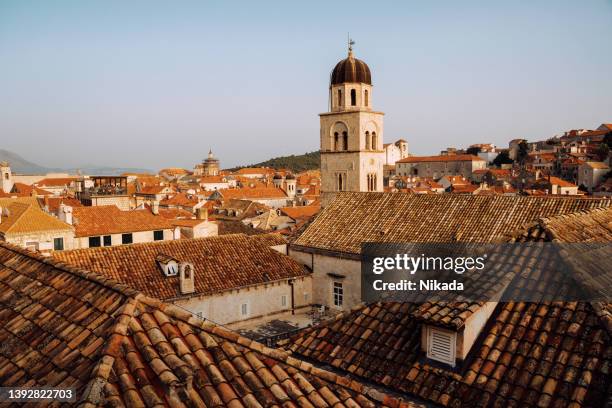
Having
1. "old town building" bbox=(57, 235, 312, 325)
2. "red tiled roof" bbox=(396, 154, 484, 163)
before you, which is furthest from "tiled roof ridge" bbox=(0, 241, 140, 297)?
"red tiled roof" bbox=(396, 154, 484, 163)

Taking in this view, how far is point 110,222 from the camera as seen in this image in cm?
3209

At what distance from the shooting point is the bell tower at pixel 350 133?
32688mm

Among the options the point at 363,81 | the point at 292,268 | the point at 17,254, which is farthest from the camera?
the point at 363,81

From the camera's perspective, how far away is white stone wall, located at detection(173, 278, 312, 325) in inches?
789

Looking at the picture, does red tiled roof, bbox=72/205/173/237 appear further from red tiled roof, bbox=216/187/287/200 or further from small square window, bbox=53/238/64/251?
red tiled roof, bbox=216/187/287/200

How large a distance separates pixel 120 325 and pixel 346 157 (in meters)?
29.3

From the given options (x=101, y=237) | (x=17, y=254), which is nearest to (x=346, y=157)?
(x=101, y=237)

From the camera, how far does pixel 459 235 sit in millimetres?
19469

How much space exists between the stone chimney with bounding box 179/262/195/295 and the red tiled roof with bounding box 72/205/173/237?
45.3 ft

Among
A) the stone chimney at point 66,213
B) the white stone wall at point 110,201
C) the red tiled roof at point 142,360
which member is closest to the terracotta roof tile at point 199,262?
the stone chimney at point 66,213

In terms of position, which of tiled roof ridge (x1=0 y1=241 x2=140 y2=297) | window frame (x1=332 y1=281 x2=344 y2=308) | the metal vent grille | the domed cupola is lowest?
window frame (x1=332 y1=281 x2=344 y2=308)

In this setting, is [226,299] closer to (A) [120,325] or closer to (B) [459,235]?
(B) [459,235]

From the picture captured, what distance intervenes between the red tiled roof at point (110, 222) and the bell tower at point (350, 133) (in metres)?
12.6

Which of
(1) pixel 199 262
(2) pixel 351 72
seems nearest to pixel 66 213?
(1) pixel 199 262
